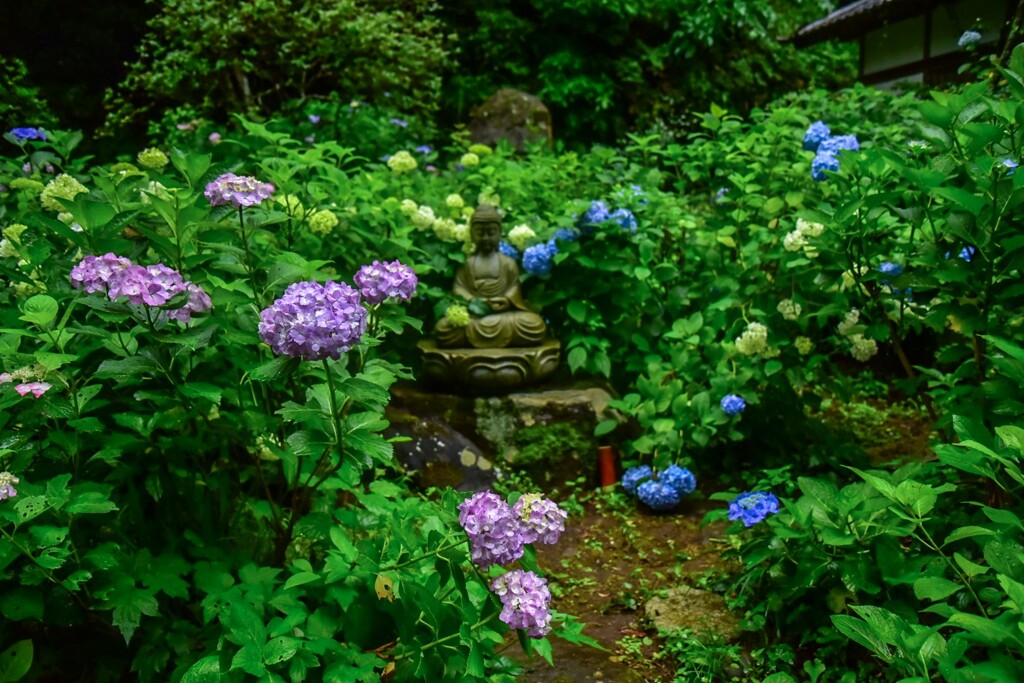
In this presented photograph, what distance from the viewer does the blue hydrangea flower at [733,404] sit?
3.63 m

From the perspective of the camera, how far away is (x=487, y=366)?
4.00 metres

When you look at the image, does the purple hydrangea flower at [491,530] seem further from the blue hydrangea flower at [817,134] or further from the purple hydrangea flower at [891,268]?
the blue hydrangea flower at [817,134]

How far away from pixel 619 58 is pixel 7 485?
959cm

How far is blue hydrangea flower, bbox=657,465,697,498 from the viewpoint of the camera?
3.61 meters

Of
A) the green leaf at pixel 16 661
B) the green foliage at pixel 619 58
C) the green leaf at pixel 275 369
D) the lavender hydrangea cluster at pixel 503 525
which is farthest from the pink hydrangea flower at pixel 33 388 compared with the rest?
the green foliage at pixel 619 58

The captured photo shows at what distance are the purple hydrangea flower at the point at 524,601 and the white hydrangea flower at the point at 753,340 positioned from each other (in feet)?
7.37

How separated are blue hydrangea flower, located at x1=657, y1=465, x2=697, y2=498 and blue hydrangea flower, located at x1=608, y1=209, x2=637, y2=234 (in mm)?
1320

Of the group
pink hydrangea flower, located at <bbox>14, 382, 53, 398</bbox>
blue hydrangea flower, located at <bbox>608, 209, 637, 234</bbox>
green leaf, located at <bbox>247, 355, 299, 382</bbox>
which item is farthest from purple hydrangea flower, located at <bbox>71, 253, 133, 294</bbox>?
blue hydrangea flower, located at <bbox>608, 209, 637, 234</bbox>

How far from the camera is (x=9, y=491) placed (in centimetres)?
167

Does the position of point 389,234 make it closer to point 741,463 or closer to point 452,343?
point 452,343

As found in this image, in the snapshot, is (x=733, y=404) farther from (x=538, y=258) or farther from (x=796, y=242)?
(x=538, y=258)

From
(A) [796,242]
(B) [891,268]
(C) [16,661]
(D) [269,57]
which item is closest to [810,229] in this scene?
(A) [796,242]

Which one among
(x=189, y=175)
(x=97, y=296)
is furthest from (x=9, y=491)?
(x=189, y=175)

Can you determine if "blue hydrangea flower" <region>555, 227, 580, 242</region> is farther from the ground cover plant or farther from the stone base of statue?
the ground cover plant
